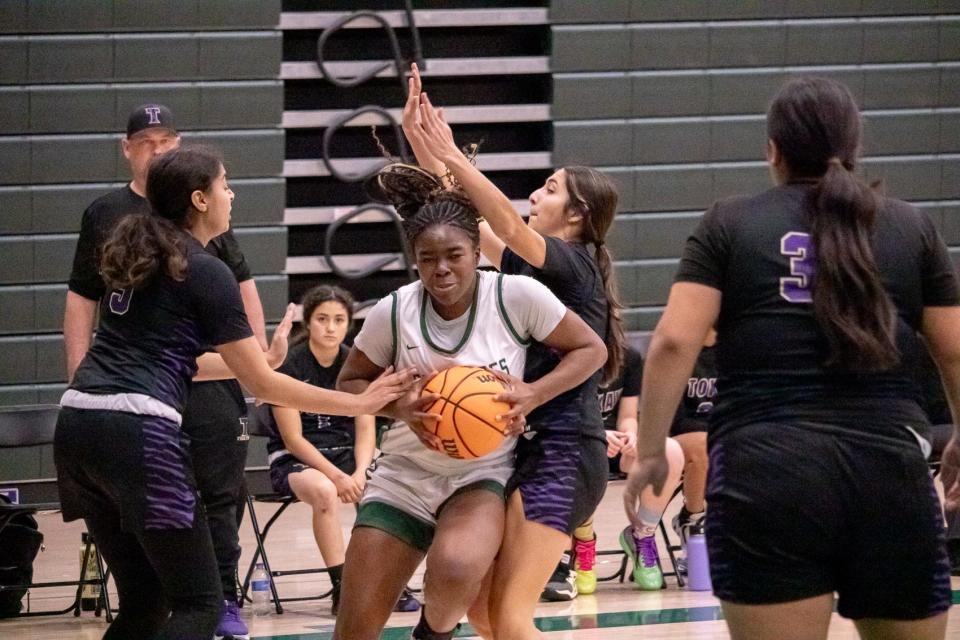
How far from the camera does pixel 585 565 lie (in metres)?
6.73

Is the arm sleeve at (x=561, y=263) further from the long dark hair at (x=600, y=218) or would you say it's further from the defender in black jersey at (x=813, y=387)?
the defender in black jersey at (x=813, y=387)

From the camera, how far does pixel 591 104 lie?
32.4 feet

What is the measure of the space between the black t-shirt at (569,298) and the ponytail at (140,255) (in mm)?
1110

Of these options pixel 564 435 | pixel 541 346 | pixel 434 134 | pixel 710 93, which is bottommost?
pixel 564 435

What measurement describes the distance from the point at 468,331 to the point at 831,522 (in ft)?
4.93

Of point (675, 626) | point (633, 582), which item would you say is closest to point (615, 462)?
point (633, 582)

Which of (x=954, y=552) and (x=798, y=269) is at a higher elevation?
(x=798, y=269)

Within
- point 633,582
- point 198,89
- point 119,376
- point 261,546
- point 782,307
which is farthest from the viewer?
point 198,89

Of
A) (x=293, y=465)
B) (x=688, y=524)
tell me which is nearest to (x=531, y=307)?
(x=293, y=465)

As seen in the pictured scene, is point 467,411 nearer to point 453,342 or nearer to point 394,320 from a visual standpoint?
point 453,342

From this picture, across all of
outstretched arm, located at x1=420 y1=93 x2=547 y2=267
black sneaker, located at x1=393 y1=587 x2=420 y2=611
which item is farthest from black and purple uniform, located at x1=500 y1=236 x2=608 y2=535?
→ black sneaker, located at x1=393 y1=587 x2=420 y2=611

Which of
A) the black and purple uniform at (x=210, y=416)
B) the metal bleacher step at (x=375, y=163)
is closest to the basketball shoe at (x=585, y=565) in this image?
the black and purple uniform at (x=210, y=416)

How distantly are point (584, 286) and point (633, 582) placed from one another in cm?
300

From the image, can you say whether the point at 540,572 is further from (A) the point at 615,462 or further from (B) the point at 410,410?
(A) the point at 615,462
